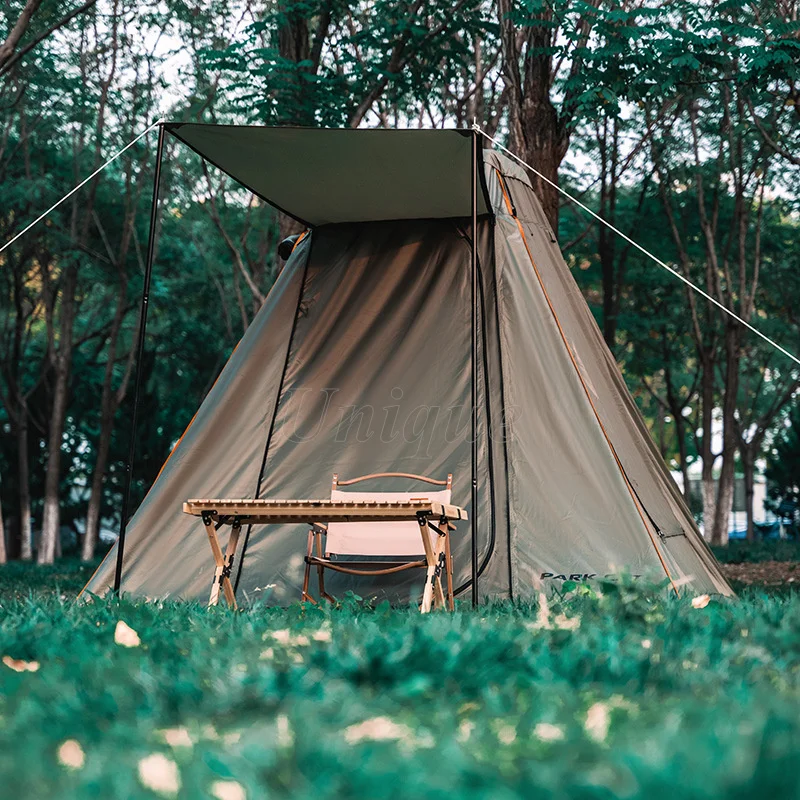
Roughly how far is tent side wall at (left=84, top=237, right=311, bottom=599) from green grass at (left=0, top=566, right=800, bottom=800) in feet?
6.73

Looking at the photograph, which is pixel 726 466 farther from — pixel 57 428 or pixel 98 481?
pixel 57 428

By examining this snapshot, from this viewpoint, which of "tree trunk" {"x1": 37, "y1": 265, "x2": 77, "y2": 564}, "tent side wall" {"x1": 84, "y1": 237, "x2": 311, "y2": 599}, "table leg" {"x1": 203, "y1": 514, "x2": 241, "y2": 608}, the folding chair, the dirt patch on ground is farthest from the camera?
"tree trunk" {"x1": 37, "y1": 265, "x2": 77, "y2": 564}

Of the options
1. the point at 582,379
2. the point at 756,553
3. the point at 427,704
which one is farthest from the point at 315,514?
the point at 756,553

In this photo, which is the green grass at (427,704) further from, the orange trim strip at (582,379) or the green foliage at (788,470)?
the green foliage at (788,470)

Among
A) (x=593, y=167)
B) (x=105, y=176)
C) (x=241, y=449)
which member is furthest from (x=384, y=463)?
(x=105, y=176)

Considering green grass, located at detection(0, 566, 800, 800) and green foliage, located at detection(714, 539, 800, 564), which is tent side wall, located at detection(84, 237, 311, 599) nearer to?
green grass, located at detection(0, 566, 800, 800)

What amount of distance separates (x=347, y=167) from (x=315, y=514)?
1588 millimetres

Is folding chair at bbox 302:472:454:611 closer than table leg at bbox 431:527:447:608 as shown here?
No

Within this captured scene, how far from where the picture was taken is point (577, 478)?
4.54m

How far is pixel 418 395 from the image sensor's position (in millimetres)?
5141

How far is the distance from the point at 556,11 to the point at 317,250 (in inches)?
90.6

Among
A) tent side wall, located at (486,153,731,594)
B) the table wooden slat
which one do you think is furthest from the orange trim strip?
the table wooden slat

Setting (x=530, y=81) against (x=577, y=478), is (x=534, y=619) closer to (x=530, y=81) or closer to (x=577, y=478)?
(x=577, y=478)

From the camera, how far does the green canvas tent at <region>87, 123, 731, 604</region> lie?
443 centimetres
